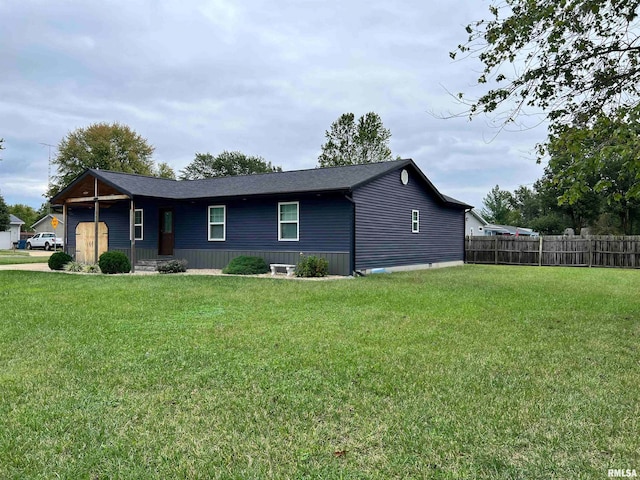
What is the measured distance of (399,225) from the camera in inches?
666

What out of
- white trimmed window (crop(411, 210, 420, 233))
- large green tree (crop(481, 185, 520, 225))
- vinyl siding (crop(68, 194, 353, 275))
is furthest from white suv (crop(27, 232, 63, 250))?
large green tree (crop(481, 185, 520, 225))

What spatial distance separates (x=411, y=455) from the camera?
2.61 m

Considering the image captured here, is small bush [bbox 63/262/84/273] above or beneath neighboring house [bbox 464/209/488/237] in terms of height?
beneath

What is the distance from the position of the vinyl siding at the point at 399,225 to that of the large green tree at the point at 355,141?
22735 mm

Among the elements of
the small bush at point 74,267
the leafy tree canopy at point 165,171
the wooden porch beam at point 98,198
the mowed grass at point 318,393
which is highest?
the leafy tree canopy at point 165,171

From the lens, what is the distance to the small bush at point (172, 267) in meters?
15.4

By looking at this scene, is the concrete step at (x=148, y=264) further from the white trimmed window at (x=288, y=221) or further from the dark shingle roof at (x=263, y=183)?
the white trimmed window at (x=288, y=221)

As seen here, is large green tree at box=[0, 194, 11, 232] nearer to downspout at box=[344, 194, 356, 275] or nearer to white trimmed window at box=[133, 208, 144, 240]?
white trimmed window at box=[133, 208, 144, 240]

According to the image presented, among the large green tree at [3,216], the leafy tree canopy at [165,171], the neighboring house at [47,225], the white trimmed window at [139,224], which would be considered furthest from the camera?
the leafy tree canopy at [165,171]

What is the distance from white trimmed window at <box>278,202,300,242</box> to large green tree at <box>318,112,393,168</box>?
28.7 metres

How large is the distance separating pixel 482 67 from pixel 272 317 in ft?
17.0

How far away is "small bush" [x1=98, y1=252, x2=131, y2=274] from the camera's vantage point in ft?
49.9

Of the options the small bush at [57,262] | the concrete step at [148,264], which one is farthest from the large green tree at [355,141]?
the small bush at [57,262]

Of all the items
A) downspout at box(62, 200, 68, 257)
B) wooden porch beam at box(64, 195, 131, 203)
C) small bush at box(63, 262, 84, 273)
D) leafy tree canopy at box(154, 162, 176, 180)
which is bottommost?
small bush at box(63, 262, 84, 273)
